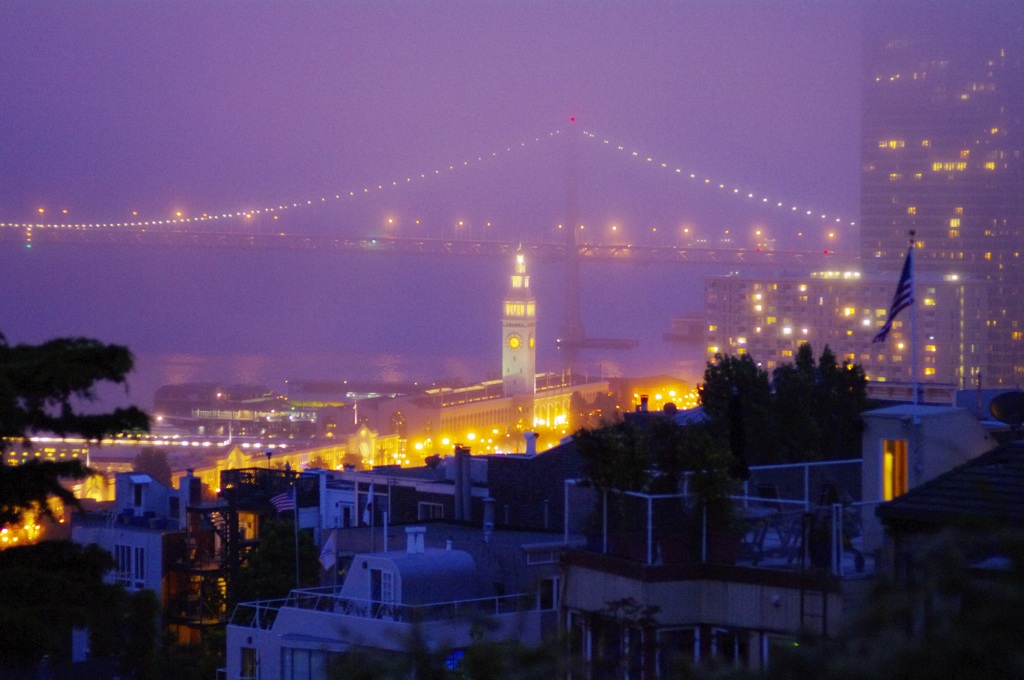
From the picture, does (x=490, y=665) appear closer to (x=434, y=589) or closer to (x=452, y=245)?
(x=434, y=589)

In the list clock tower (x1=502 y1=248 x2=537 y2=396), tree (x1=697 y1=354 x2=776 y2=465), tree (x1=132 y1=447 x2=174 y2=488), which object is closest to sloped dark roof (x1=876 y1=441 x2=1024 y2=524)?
tree (x1=697 y1=354 x2=776 y2=465)

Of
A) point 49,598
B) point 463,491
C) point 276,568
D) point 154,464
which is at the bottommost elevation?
point 154,464

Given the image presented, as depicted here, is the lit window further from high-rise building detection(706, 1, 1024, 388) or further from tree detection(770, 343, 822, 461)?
high-rise building detection(706, 1, 1024, 388)

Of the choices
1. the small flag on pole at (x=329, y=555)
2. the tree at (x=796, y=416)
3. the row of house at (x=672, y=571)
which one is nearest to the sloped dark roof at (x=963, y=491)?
Answer: the row of house at (x=672, y=571)

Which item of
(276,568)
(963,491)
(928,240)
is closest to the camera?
(963,491)

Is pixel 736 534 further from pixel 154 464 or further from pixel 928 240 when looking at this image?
pixel 928 240

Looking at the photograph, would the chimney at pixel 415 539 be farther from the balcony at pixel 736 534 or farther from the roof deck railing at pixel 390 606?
the balcony at pixel 736 534

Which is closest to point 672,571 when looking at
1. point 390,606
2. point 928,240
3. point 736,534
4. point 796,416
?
point 736,534
